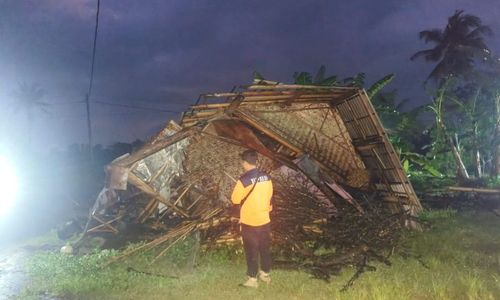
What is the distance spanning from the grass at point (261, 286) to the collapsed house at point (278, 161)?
699mm

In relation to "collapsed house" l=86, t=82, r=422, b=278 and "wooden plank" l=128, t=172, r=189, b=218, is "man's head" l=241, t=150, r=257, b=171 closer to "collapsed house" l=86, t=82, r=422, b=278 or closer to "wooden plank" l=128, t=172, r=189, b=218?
"collapsed house" l=86, t=82, r=422, b=278

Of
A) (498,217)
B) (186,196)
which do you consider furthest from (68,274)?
(498,217)

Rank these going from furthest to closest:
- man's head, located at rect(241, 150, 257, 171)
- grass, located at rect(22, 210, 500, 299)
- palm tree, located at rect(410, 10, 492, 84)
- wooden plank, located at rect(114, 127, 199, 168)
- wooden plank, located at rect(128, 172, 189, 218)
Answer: palm tree, located at rect(410, 10, 492, 84), wooden plank, located at rect(128, 172, 189, 218), wooden plank, located at rect(114, 127, 199, 168), man's head, located at rect(241, 150, 257, 171), grass, located at rect(22, 210, 500, 299)

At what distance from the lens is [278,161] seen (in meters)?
9.28

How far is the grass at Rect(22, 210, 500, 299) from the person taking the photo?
539cm

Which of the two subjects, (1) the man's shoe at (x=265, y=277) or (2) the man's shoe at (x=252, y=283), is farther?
(1) the man's shoe at (x=265, y=277)

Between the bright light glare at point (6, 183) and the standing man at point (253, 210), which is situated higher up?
the bright light glare at point (6, 183)

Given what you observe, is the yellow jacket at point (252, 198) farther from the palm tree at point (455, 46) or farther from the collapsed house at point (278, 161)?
the palm tree at point (455, 46)

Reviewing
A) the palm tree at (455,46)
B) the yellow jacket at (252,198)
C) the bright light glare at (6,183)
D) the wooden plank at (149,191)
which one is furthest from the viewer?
the palm tree at (455,46)

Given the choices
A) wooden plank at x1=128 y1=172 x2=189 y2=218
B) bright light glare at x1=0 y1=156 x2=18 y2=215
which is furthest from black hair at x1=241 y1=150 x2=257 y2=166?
bright light glare at x1=0 y1=156 x2=18 y2=215

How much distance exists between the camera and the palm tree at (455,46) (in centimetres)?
3272

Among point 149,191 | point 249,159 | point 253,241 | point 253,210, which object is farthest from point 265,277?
point 149,191

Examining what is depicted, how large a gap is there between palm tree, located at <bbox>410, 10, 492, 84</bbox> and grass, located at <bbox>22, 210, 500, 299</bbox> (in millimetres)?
27997

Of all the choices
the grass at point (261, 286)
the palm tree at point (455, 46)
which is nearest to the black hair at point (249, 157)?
the grass at point (261, 286)
